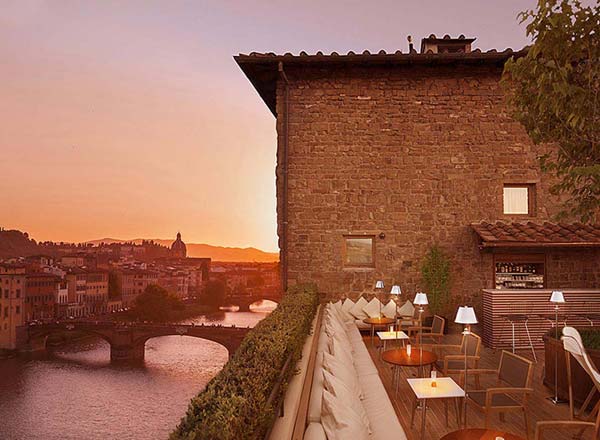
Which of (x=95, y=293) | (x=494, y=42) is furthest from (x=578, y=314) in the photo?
(x=95, y=293)

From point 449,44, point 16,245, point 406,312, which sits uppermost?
point 449,44

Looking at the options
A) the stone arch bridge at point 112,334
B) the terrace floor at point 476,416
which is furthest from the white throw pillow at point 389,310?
the stone arch bridge at point 112,334

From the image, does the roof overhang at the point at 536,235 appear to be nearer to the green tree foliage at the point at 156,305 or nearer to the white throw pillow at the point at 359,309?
the white throw pillow at the point at 359,309

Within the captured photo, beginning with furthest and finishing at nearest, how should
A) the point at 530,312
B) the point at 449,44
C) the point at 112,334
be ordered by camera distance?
the point at 112,334 < the point at 449,44 < the point at 530,312

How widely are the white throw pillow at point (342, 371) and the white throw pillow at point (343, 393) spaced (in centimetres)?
18

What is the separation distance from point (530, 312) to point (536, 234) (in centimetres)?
195

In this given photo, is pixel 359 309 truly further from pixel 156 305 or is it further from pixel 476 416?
pixel 156 305

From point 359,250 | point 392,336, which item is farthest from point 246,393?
point 359,250

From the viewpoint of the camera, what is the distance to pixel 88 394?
136 feet

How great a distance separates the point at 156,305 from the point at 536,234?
4116 cm

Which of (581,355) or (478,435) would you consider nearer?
(478,435)

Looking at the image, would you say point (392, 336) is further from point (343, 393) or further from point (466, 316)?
point (343, 393)

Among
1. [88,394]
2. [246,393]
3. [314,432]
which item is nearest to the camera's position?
[246,393]

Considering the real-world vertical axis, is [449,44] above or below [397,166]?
above
